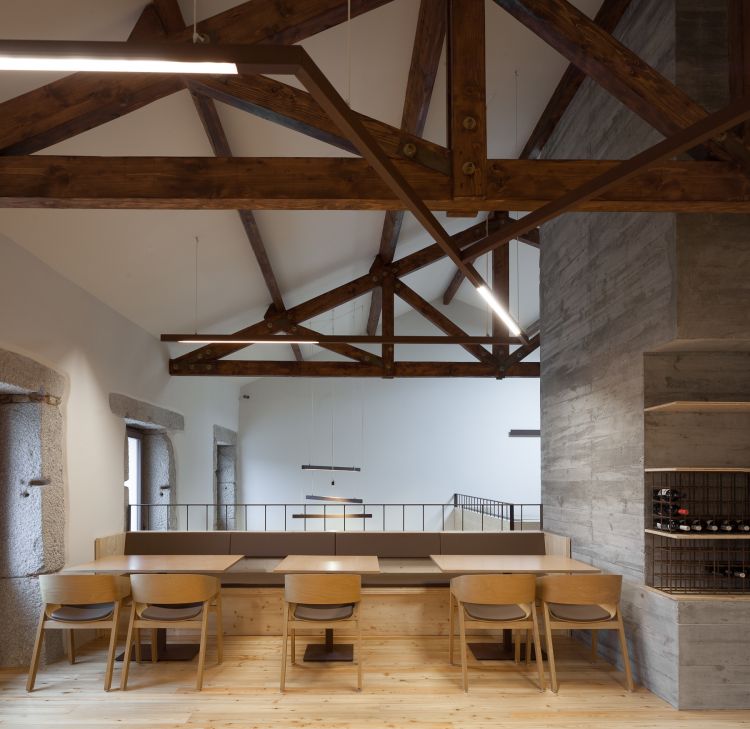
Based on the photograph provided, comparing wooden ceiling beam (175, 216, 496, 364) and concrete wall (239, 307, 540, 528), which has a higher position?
wooden ceiling beam (175, 216, 496, 364)

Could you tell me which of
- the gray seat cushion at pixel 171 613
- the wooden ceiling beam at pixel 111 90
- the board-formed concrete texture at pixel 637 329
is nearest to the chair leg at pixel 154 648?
the gray seat cushion at pixel 171 613

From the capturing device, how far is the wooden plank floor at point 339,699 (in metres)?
4.16

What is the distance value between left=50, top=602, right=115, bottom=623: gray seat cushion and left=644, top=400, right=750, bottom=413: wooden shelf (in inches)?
149

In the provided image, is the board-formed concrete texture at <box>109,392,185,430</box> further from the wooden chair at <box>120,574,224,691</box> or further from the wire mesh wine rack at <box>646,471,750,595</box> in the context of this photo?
the wire mesh wine rack at <box>646,471,750,595</box>

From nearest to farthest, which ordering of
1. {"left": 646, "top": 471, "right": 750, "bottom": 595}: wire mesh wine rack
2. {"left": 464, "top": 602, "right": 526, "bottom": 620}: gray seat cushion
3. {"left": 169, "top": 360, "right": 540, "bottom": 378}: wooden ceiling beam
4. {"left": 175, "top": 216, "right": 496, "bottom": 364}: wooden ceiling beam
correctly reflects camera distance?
{"left": 646, "top": 471, "right": 750, "bottom": 595}: wire mesh wine rack
{"left": 464, "top": 602, "right": 526, "bottom": 620}: gray seat cushion
{"left": 175, "top": 216, "right": 496, "bottom": 364}: wooden ceiling beam
{"left": 169, "top": 360, "right": 540, "bottom": 378}: wooden ceiling beam

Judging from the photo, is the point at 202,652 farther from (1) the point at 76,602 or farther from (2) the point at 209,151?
(2) the point at 209,151

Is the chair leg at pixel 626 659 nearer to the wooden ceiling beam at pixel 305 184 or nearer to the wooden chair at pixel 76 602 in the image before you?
the wooden ceiling beam at pixel 305 184

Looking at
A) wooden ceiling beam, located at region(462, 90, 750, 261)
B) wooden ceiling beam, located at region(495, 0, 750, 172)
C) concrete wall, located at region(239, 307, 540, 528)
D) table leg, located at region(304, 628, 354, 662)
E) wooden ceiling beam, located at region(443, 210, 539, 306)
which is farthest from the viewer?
concrete wall, located at region(239, 307, 540, 528)

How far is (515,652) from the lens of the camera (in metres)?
5.34

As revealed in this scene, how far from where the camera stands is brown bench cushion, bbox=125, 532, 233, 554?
684 cm

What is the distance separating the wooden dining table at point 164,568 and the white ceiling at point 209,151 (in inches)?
88.7

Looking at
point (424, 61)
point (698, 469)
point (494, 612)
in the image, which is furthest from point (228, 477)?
point (698, 469)

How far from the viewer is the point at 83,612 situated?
15.9 ft

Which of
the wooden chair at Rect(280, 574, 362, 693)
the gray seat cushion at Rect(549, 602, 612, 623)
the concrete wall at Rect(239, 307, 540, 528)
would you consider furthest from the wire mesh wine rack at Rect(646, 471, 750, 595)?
the concrete wall at Rect(239, 307, 540, 528)
